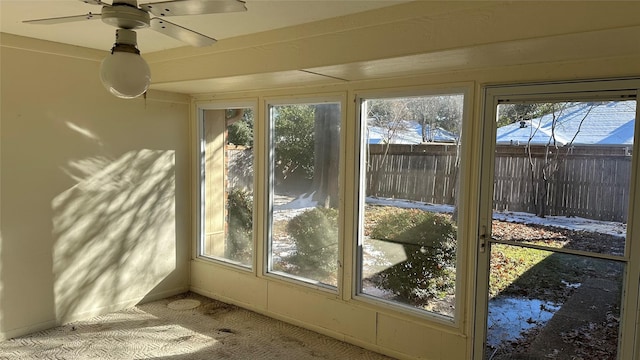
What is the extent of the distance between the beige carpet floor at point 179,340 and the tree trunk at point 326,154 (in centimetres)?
111

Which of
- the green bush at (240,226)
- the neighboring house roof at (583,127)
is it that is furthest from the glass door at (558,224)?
the green bush at (240,226)

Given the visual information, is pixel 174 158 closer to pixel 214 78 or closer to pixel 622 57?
pixel 214 78

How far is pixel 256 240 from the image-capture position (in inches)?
161

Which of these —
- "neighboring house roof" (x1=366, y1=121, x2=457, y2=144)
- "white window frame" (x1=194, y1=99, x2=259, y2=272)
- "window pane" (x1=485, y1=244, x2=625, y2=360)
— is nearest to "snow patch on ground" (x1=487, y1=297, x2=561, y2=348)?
"window pane" (x1=485, y1=244, x2=625, y2=360)

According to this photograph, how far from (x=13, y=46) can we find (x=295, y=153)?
87.9 inches

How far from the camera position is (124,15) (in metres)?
1.68

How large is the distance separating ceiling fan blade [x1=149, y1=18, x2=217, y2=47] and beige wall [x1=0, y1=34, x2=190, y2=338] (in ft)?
6.73

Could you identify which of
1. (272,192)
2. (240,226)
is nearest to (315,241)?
(272,192)

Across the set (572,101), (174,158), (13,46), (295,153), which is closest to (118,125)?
(174,158)

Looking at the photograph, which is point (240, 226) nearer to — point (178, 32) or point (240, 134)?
point (240, 134)

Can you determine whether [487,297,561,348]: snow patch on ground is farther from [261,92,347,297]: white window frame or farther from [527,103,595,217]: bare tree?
[261,92,347,297]: white window frame

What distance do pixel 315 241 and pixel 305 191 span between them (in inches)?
17.1

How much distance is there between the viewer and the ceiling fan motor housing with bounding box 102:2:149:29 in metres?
1.68

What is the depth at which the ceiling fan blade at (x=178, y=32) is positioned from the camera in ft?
6.04
